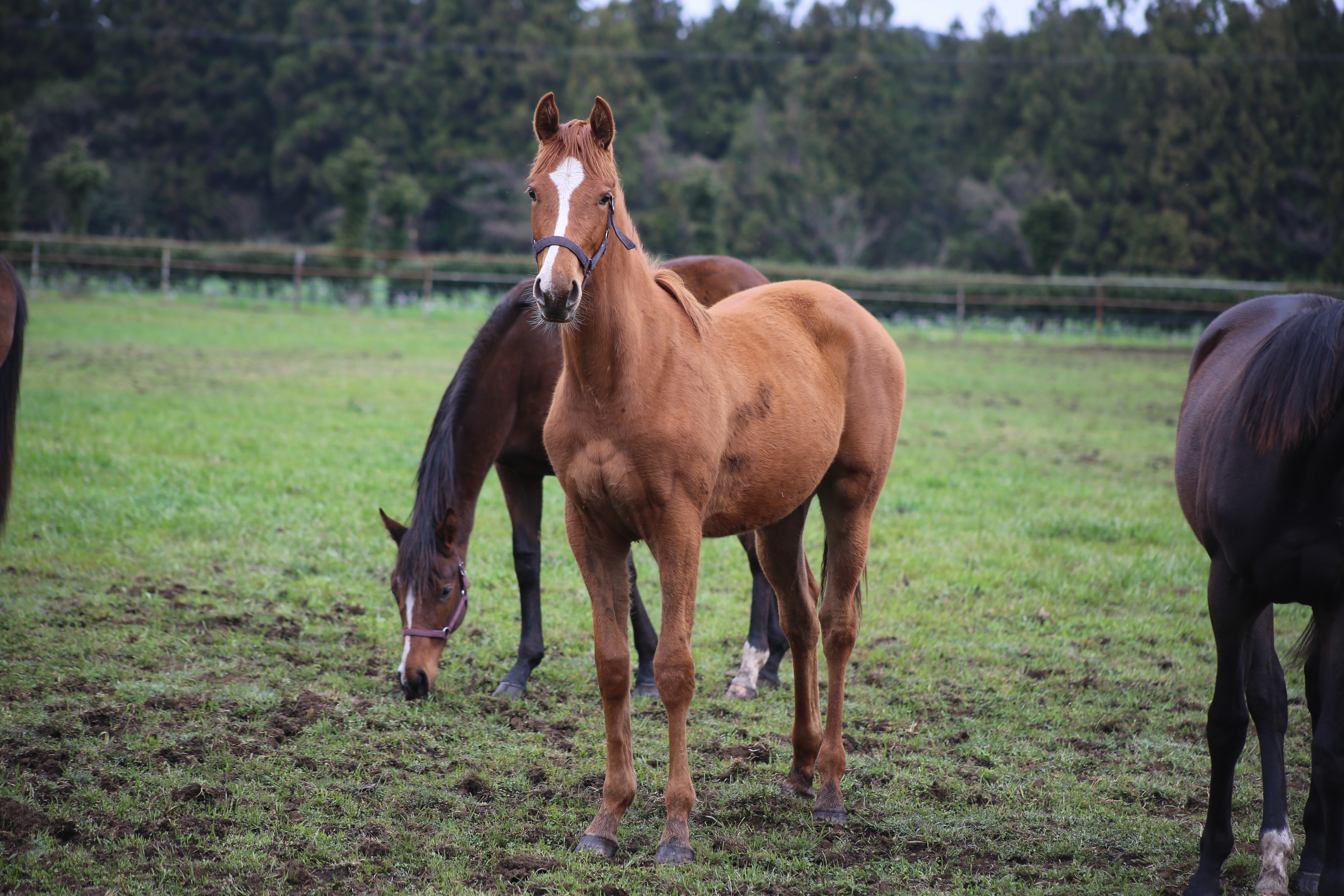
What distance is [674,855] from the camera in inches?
111

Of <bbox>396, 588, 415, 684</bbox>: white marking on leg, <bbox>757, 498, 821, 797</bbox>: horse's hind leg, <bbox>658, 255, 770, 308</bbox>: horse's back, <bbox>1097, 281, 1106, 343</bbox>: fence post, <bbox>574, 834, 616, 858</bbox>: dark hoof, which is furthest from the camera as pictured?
<bbox>1097, 281, 1106, 343</bbox>: fence post

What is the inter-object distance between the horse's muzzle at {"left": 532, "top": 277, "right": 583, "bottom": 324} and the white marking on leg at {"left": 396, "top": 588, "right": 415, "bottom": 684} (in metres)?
1.94

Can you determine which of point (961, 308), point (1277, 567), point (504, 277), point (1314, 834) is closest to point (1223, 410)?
point (1277, 567)

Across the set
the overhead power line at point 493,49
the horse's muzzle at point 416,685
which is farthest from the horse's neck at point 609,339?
the overhead power line at point 493,49

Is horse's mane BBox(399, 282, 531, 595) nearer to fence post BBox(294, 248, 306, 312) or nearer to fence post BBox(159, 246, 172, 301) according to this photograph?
fence post BBox(294, 248, 306, 312)

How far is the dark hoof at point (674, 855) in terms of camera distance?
110 inches

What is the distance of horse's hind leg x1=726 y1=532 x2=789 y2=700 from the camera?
4.38 metres

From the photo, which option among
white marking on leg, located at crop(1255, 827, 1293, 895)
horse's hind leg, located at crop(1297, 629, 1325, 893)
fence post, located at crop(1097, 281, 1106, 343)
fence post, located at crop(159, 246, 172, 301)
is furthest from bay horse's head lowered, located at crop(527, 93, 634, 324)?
fence post, located at crop(159, 246, 172, 301)

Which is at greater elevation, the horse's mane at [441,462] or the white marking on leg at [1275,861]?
the horse's mane at [441,462]

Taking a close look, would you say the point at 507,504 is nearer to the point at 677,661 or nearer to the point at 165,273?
the point at 677,661

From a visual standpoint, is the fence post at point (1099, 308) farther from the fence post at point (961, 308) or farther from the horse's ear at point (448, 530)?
the horse's ear at point (448, 530)

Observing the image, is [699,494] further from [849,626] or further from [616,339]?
[849,626]

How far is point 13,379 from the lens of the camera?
4.39 meters

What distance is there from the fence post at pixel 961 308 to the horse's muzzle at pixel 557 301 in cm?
2215
